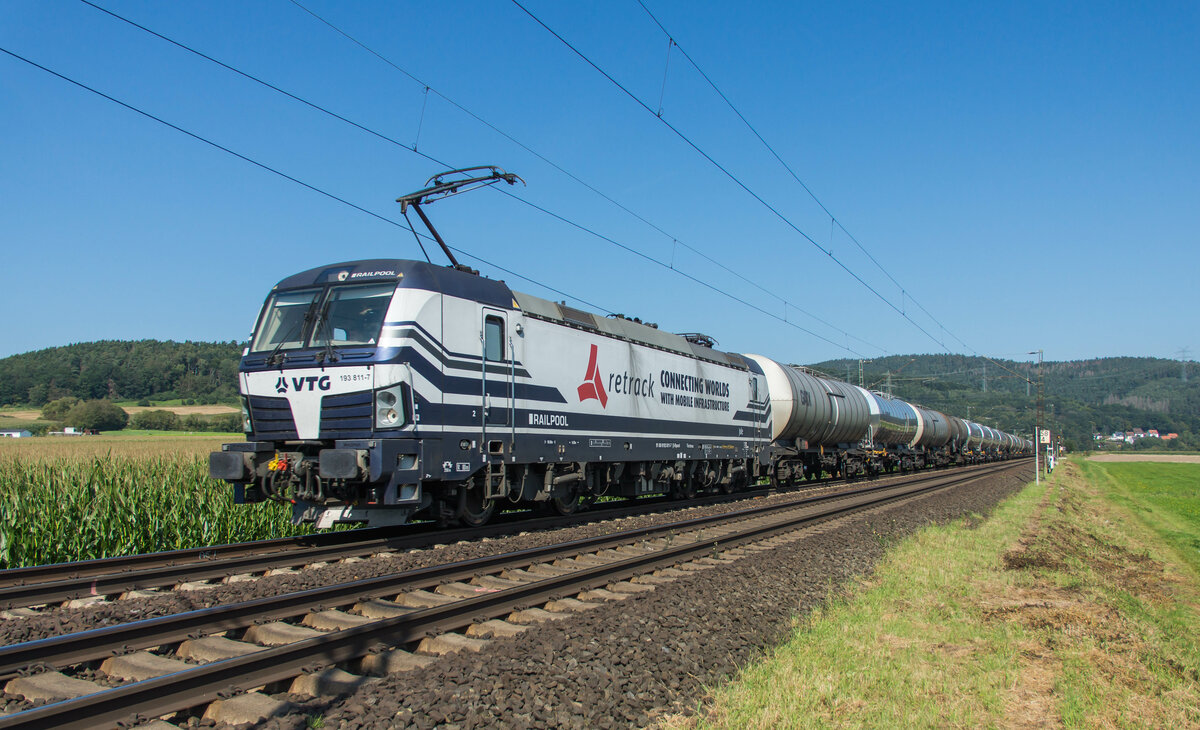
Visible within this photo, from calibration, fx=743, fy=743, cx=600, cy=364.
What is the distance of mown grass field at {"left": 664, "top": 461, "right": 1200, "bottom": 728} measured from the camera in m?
5.11

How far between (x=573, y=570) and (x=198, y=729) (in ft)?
17.6

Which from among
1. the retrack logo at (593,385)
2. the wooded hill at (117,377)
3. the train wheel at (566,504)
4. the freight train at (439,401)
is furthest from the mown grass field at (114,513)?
the wooded hill at (117,377)

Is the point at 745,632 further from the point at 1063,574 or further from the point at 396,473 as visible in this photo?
the point at 1063,574

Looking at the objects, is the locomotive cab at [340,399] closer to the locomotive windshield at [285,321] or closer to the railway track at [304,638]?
the locomotive windshield at [285,321]

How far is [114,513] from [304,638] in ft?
22.8

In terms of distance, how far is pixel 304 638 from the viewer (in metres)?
5.79

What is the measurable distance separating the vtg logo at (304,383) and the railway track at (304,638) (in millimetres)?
3194

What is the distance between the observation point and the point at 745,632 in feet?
22.4

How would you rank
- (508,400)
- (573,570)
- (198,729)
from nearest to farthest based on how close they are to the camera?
1. (198,729)
2. (573,570)
3. (508,400)

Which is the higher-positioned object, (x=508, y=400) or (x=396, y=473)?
(x=508, y=400)

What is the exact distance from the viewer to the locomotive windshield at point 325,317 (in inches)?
397

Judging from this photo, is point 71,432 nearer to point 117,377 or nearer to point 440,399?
point 117,377

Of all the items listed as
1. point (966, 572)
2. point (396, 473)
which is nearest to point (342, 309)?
point (396, 473)

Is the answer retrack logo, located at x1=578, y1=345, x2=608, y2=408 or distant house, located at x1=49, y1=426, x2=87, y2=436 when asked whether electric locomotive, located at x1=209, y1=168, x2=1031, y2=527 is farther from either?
distant house, located at x1=49, y1=426, x2=87, y2=436
